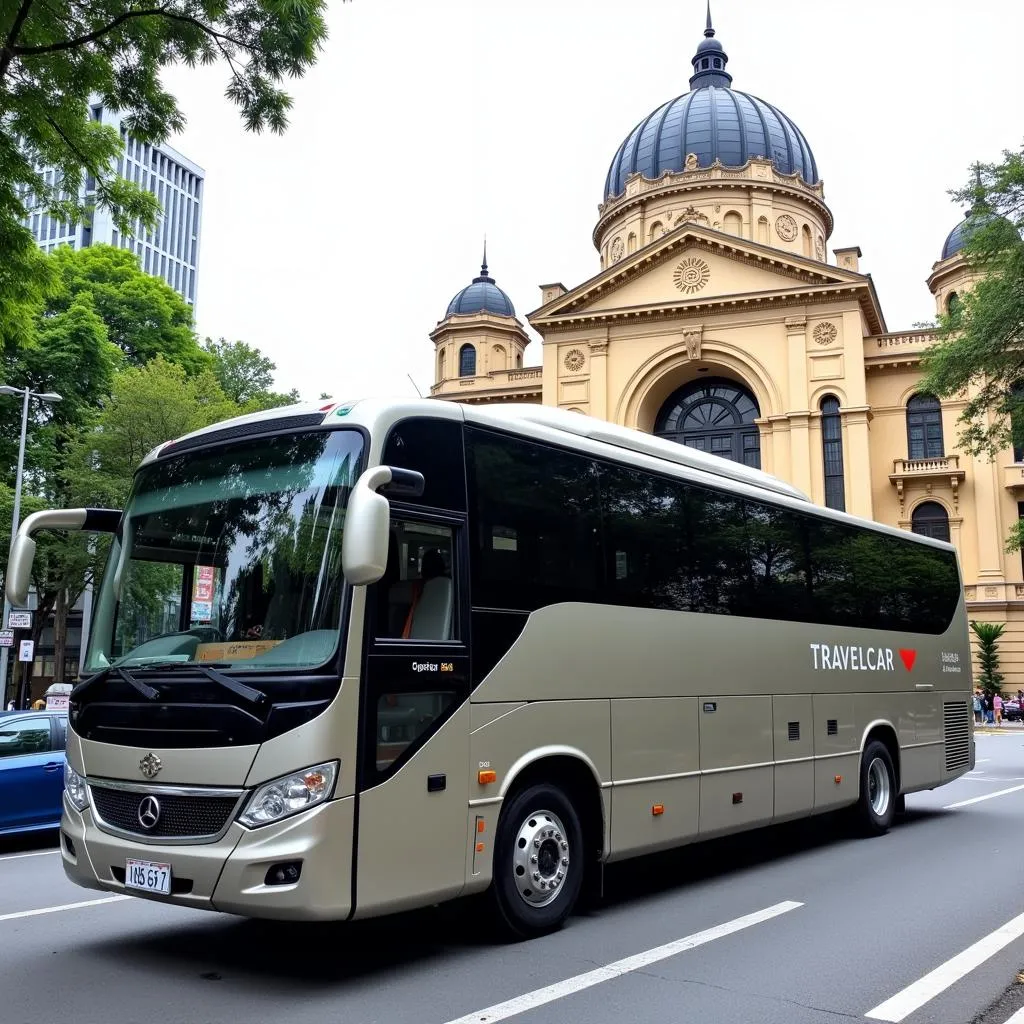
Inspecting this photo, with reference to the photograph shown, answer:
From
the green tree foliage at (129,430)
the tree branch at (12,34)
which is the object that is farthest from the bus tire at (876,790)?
the green tree foliage at (129,430)

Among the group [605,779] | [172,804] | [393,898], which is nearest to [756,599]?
[605,779]

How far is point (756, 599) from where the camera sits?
31.2 ft

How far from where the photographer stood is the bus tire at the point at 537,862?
650 centimetres

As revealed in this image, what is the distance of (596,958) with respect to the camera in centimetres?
618

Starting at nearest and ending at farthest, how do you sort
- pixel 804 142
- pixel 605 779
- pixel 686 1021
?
1. pixel 686 1021
2. pixel 605 779
3. pixel 804 142

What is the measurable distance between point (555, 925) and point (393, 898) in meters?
1.49

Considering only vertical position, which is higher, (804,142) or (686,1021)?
(804,142)

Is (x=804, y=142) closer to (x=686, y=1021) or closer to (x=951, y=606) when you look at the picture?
(x=951, y=606)

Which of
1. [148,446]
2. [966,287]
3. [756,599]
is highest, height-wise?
[966,287]

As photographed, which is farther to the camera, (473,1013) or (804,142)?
(804,142)

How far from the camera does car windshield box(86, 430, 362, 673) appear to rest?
5.77 m

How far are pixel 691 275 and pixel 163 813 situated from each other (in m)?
46.2

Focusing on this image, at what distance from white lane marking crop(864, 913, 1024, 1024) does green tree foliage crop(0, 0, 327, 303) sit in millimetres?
9493

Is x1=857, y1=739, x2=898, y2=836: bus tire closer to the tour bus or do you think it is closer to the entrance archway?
the tour bus
